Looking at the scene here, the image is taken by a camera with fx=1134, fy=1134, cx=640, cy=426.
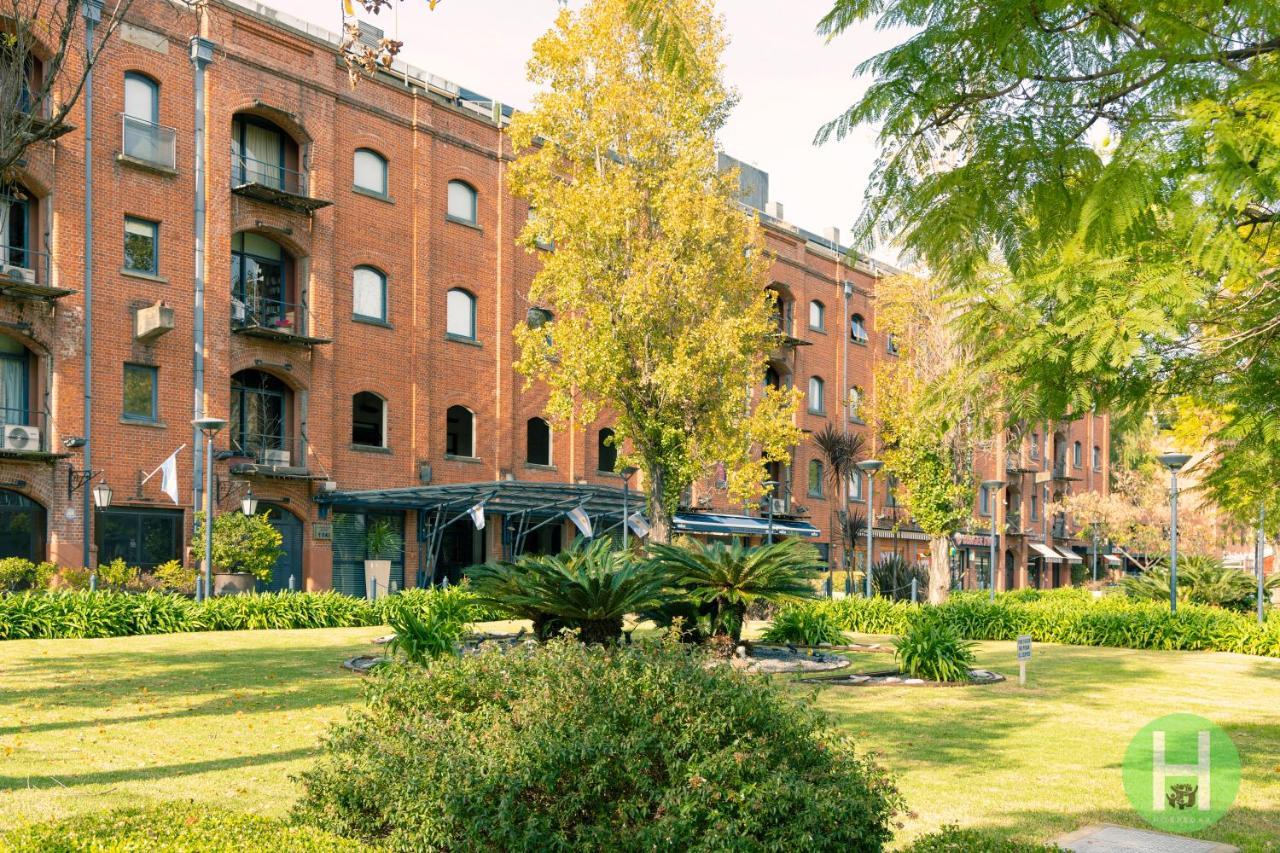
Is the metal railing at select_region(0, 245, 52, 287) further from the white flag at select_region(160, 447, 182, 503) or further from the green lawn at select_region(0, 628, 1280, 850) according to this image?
the green lawn at select_region(0, 628, 1280, 850)

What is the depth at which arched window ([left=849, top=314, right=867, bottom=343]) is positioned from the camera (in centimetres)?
5416

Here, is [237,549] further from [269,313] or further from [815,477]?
[815,477]

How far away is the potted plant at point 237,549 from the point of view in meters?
26.4

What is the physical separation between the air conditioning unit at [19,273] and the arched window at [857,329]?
36.7 metres

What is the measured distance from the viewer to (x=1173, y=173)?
464 cm

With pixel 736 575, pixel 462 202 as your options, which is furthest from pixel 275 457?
pixel 736 575

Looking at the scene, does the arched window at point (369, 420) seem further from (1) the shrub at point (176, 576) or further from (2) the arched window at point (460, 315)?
(1) the shrub at point (176, 576)

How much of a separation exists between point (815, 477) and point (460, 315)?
20.9 metres

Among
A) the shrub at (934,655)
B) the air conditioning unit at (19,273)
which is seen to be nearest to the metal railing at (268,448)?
the air conditioning unit at (19,273)

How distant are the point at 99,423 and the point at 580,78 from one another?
551 inches

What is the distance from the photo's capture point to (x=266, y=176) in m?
31.1

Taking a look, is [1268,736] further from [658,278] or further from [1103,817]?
[658,278]

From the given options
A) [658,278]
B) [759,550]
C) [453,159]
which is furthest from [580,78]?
[759,550]

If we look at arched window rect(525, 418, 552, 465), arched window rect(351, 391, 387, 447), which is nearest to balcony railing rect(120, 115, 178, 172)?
arched window rect(351, 391, 387, 447)
